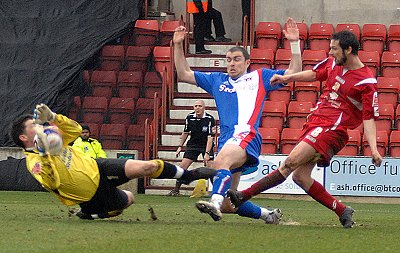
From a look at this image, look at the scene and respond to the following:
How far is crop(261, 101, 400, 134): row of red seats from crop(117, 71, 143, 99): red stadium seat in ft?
9.34

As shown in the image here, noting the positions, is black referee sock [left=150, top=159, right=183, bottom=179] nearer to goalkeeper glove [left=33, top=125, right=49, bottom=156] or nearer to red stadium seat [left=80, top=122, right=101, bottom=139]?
goalkeeper glove [left=33, top=125, right=49, bottom=156]

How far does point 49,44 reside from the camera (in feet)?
77.8

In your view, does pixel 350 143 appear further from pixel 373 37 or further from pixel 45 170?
pixel 45 170

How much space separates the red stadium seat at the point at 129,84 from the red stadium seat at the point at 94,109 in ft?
1.69

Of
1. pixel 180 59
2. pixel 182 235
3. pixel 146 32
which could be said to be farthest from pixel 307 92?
pixel 182 235

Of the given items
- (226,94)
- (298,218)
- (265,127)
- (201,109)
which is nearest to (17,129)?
(226,94)

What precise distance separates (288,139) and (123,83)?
12.9 ft

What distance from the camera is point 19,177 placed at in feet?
69.4

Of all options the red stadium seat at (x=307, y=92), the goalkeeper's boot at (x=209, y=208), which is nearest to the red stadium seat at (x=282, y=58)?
the red stadium seat at (x=307, y=92)

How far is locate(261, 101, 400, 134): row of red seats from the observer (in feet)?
72.7

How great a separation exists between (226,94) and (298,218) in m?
2.43

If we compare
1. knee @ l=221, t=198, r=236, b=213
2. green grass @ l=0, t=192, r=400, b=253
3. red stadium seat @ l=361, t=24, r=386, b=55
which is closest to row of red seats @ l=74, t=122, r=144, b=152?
red stadium seat @ l=361, t=24, r=386, b=55

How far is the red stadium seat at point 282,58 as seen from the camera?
23.4 m

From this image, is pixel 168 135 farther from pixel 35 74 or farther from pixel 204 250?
pixel 204 250
